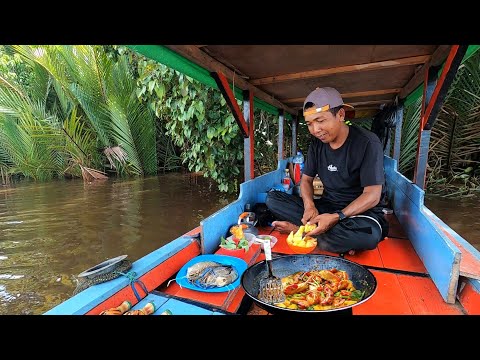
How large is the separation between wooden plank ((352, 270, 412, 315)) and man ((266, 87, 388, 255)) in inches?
17.4

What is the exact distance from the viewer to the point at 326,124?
2.39 m

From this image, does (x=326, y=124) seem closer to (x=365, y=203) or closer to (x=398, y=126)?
(x=365, y=203)

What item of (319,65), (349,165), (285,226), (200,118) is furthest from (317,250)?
(200,118)

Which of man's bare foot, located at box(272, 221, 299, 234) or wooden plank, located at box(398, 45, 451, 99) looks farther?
man's bare foot, located at box(272, 221, 299, 234)

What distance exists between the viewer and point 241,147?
19.8 feet

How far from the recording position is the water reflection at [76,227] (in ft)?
11.7

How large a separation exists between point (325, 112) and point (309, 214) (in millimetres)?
933

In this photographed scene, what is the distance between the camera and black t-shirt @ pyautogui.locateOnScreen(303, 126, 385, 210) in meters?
2.36

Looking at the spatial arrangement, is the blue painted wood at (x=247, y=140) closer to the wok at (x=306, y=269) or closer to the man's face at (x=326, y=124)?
the man's face at (x=326, y=124)

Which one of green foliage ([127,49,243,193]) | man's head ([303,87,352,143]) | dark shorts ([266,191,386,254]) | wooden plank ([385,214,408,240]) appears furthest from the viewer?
green foliage ([127,49,243,193])

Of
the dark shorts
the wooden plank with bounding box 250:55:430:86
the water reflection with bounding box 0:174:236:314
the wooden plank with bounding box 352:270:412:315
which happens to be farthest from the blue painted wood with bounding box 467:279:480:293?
the water reflection with bounding box 0:174:236:314

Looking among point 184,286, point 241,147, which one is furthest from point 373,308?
point 241,147

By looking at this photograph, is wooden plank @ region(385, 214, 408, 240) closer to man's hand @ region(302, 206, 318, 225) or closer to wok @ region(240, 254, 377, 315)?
man's hand @ region(302, 206, 318, 225)

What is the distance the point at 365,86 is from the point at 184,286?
3611 millimetres
